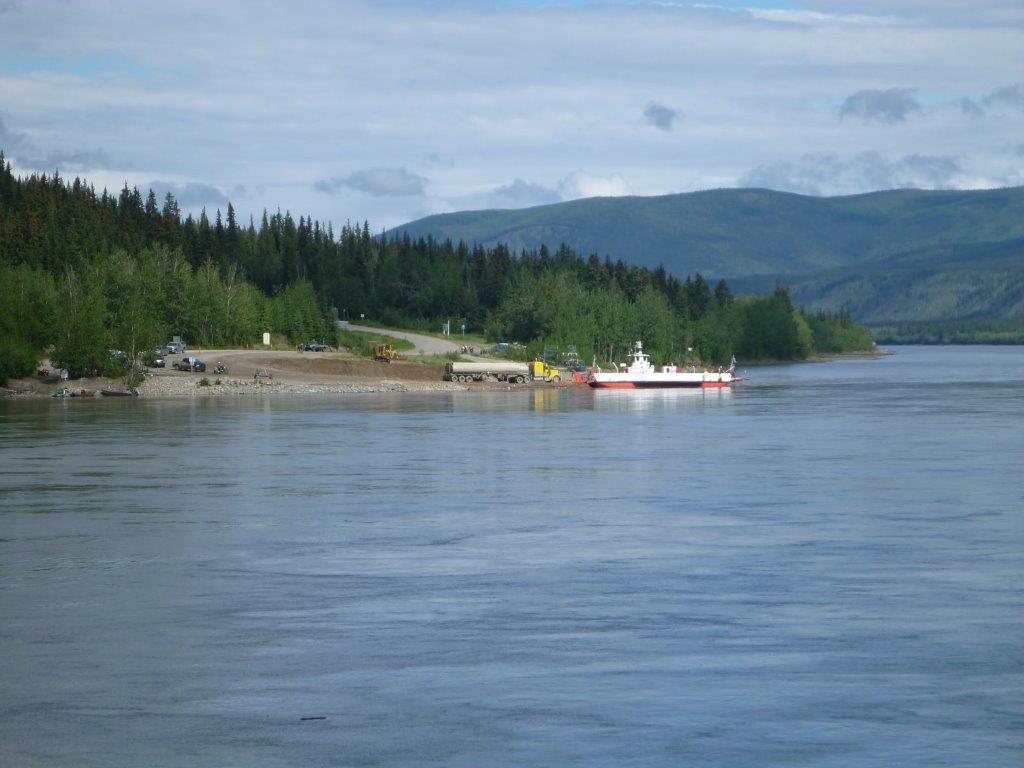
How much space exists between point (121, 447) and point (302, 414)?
2945cm

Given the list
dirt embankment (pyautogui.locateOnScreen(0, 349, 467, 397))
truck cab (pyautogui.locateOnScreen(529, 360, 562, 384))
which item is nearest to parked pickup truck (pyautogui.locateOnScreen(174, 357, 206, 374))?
dirt embankment (pyautogui.locateOnScreen(0, 349, 467, 397))

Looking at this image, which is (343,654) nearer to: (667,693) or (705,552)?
(667,693)

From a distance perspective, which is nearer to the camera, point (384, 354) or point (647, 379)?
point (647, 379)

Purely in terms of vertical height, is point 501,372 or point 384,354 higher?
point 384,354

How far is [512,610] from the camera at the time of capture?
87.9 feet

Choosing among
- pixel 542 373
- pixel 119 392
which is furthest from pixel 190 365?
pixel 542 373

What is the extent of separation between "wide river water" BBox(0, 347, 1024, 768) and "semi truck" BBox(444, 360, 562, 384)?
9361 centimetres

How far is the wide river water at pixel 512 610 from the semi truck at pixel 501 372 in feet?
307

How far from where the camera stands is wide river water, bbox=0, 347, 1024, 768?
1866 cm

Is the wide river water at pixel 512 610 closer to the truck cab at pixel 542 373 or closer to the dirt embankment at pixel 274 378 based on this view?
the dirt embankment at pixel 274 378

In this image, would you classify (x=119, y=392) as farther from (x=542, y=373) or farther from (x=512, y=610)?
(x=512, y=610)

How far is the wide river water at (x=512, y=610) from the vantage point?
1866cm

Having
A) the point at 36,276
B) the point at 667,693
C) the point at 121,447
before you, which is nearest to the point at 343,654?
the point at 667,693

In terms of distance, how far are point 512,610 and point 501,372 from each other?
131200mm
